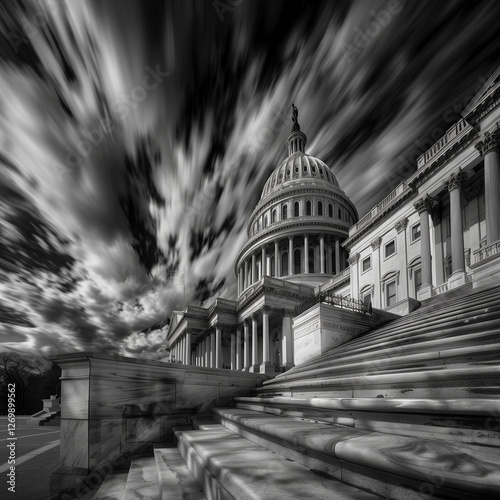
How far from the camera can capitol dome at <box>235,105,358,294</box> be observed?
5678cm

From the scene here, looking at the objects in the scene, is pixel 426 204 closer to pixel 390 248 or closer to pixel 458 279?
pixel 390 248

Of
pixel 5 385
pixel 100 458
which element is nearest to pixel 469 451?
pixel 100 458

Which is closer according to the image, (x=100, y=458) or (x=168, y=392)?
(x=100, y=458)

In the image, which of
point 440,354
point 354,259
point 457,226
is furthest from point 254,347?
point 440,354

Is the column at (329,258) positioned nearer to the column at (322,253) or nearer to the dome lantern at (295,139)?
the column at (322,253)

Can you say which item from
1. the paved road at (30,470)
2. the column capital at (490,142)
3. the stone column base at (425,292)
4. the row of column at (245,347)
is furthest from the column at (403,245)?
the paved road at (30,470)

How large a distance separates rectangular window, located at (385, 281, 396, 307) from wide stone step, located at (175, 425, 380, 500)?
27.9 m

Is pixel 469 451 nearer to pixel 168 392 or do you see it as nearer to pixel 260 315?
pixel 168 392

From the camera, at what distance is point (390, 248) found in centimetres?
3005

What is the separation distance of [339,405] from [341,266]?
54340mm

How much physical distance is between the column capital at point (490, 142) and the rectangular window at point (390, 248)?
36.6ft

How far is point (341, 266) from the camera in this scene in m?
56.4

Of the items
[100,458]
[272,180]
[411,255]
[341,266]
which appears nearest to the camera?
[100,458]

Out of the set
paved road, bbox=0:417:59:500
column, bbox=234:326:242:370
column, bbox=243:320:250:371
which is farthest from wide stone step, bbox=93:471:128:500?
column, bbox=234:326:242:370
